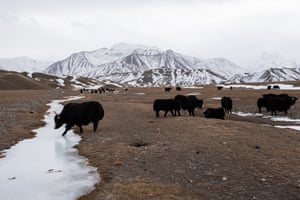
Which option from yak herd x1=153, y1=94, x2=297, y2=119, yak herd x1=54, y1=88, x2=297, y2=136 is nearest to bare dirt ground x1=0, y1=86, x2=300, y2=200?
yak herd x1=54, y1=88, x2=297, y2=136

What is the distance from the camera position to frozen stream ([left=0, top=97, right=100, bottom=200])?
10461mm

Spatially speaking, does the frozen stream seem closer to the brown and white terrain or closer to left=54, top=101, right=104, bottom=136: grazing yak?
the brown and white terrain

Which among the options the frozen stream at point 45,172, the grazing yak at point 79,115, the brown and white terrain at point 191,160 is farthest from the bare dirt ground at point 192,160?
the grazing yak at point 79,115

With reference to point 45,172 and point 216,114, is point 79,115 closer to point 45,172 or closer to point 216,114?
point 45,172

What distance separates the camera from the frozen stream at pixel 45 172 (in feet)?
34.3

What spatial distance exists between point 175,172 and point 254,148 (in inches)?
198

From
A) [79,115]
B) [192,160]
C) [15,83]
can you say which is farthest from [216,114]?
[15,83]

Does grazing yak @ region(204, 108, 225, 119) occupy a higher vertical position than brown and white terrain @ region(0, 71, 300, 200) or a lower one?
higher

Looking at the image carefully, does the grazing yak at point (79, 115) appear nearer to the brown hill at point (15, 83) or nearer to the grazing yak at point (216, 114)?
the grazing yak at point (216, 114)

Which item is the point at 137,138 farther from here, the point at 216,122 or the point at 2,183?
the point at 2,183

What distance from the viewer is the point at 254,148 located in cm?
1585

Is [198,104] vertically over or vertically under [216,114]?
over

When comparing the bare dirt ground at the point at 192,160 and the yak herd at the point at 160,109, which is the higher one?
the yak herd at the point at 160,109

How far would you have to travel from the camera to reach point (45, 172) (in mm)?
12688
